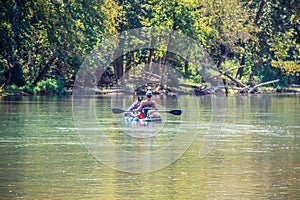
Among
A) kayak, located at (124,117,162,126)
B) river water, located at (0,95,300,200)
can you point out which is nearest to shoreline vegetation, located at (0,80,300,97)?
kayak, located at (124,117,162,126)

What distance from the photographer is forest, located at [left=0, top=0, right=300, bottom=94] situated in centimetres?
5806

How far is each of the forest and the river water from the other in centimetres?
2220

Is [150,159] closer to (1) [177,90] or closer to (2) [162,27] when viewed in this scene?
(1) [177,90]

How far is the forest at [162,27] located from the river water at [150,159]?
2220 centimetres

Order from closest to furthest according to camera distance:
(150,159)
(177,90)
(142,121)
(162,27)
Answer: (150,159)
(142,121)
(177,90)
(162,27)

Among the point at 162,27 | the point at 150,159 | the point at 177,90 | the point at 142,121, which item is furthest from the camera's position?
the point at 162,27

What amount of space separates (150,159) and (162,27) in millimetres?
53123

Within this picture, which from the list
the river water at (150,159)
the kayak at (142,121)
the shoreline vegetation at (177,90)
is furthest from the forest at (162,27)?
the river water at (150,159)

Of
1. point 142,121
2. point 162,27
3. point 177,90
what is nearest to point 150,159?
point 142,121

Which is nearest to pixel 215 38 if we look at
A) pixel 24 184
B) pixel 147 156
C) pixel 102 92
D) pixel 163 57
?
pixel 163 57

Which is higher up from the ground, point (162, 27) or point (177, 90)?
point (162, 27)

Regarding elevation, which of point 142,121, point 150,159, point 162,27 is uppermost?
point 162,27

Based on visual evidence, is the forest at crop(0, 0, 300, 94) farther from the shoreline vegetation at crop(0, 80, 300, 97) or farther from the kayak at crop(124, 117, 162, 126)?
the kayak at crop(124, 117, 162, 126)

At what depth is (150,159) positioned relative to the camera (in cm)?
2178
